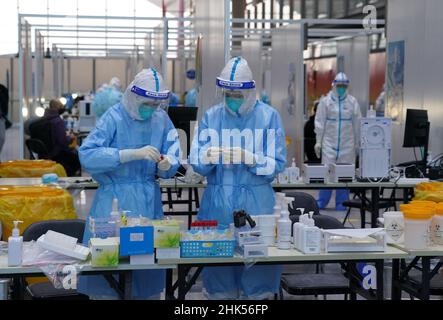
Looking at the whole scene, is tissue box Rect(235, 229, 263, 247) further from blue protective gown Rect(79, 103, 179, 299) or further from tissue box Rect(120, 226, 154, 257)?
blue protective gown Rect(79, 103, 179, 299)

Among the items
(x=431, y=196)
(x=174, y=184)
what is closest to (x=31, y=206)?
(x=174, y=184)

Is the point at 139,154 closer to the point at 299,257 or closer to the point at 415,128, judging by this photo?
the point at 299,257

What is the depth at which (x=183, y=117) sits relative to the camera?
6750 millimetres

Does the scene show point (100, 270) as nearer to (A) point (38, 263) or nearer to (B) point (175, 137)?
(A) point (38, 263)

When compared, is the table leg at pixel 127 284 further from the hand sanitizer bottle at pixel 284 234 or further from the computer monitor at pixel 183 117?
the computer monitor at pixel 183 117

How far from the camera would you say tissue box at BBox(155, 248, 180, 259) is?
3588 millimetres

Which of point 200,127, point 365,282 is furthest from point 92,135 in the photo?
point 365,282

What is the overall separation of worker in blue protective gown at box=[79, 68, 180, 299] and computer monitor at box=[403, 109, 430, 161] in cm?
330

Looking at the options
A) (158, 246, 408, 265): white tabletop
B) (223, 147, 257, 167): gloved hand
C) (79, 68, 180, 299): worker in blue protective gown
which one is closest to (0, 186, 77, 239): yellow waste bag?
(79, 68, 180, 299): worker in blue protective gown

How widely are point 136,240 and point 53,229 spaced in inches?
36.8

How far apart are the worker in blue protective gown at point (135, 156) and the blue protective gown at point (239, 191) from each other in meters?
0.24

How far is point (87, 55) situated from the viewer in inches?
867

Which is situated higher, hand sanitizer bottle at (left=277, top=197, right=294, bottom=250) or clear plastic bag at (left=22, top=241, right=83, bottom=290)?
hand sanitizer bottle at (left=277, top=197, right=294, bottom=250)

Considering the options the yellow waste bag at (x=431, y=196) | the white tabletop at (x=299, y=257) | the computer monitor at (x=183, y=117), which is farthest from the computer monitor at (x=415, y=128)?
the white tabletop at (x=299, y=257)
